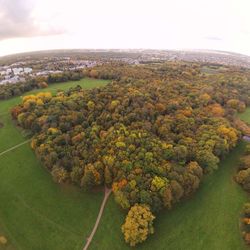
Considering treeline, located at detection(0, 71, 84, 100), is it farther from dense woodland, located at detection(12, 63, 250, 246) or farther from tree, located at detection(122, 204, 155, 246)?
tree, located at detection(122, 204, 155, 246)

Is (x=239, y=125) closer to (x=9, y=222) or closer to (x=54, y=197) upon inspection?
(x=54, y=197)

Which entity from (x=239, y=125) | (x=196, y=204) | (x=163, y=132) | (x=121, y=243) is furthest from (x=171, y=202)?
(x=239, y=125)

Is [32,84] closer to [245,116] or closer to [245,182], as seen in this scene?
[245,116]

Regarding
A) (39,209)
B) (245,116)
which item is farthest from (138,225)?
(245,116)

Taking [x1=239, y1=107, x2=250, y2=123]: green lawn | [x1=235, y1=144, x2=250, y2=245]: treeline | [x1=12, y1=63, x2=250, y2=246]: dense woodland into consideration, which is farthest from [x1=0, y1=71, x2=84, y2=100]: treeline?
[x1=235, y1=144, x2=250, y2=245]: treeline

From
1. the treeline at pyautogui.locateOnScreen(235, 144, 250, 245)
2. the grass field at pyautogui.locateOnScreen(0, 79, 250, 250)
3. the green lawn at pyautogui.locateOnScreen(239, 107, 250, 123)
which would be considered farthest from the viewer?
the green lawn at pyautogui.locateOnScreen(239, 107, 250, 123)

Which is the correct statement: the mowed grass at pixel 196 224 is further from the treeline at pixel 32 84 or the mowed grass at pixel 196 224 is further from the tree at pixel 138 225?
the treeline at pixel 32 84
